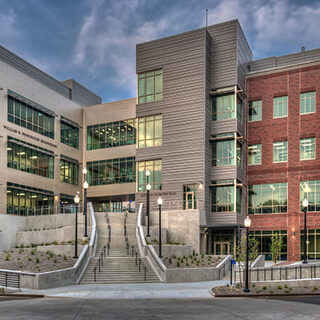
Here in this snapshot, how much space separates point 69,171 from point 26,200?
864cm

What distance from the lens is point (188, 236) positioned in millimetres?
40531

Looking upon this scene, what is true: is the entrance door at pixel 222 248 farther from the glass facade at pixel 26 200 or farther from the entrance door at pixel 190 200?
the glass facade at pixel 26 200

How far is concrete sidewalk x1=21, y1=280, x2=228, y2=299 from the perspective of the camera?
21.5m

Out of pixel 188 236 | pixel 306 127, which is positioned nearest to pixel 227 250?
pixel 188 236

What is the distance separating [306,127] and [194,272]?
73.7 feet

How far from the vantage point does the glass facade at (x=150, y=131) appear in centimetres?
4734

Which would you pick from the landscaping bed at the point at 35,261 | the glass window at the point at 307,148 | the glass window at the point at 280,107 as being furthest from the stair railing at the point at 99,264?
the glass window at the point at 280,107

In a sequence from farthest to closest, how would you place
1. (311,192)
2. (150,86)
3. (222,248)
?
(150,86)
(222,248)
(311,192)

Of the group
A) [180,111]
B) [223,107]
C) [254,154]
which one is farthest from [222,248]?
[180,111]

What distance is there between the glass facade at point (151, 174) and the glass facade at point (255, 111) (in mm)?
10646

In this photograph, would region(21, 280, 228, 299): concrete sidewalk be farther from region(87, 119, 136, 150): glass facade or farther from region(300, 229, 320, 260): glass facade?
region(87, 119, 136, 150): glass facade

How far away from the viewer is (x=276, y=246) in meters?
41.7

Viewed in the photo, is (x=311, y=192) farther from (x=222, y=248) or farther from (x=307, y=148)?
(x=222, y=248)

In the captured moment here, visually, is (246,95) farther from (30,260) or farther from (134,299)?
(134,299)
